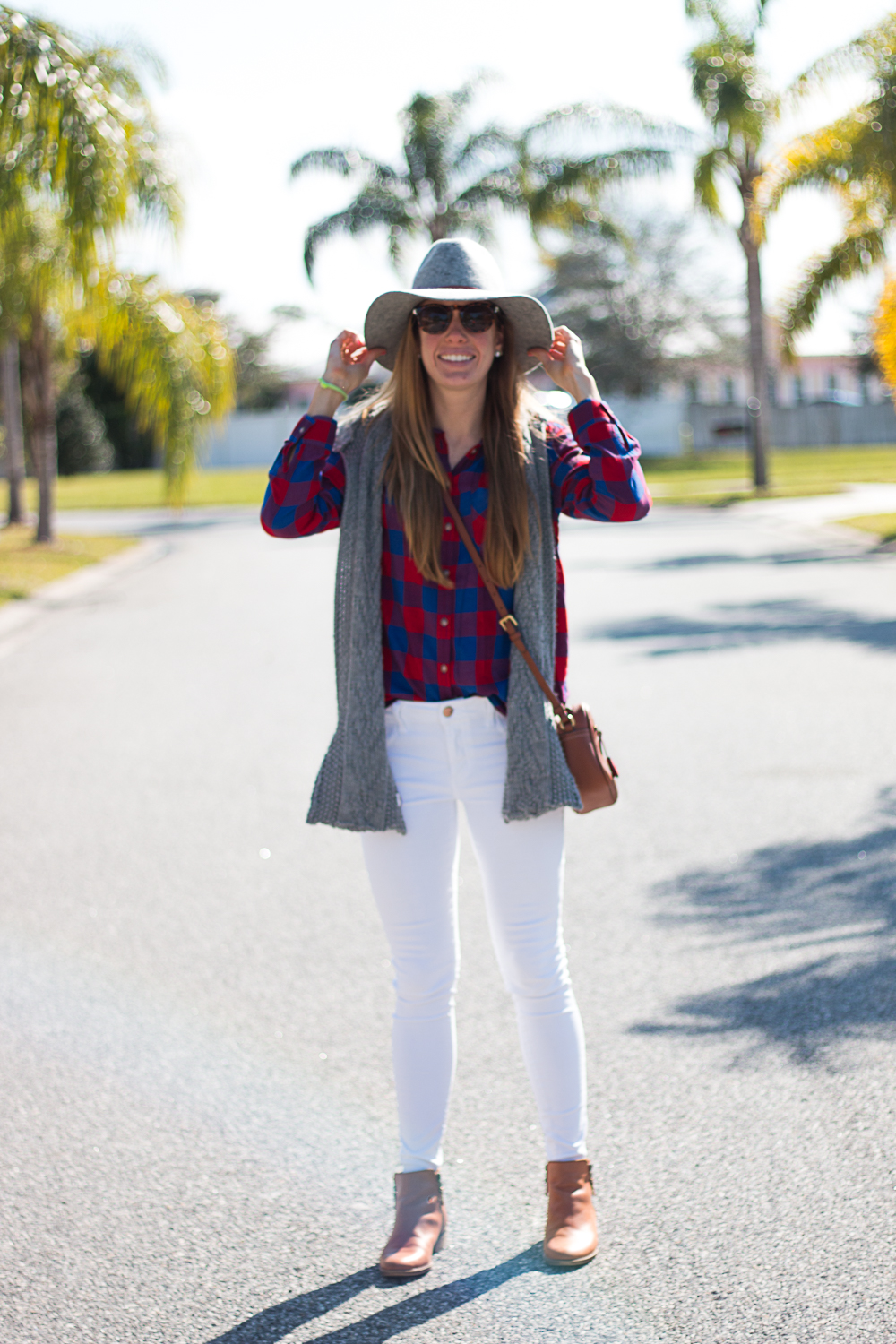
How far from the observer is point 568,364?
9.22ft

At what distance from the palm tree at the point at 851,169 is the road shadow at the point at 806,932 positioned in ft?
42.1

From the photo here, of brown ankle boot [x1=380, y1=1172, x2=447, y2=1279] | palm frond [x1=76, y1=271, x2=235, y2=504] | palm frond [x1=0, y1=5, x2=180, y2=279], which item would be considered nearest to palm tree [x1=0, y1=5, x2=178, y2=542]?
palm frond [x1=0, y1=5, x2=180, y2=279]

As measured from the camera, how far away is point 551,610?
278 centimetres

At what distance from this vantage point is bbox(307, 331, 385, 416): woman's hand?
109 inches

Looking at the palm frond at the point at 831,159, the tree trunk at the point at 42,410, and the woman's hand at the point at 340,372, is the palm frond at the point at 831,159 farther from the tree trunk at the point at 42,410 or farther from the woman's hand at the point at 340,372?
the woman's hand at the point at 340,372

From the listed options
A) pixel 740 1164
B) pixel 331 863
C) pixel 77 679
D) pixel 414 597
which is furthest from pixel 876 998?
pixel 77 679

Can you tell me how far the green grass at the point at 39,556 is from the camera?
50.6ft

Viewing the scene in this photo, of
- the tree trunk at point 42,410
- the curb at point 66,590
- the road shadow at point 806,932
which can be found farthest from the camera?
the tree trunk at point 42,410

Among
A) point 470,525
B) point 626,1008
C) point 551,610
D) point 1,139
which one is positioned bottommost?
point 626,1008

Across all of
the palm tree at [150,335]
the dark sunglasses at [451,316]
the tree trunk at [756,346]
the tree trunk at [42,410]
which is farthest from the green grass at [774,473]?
the dark sunglasses at [451,316]

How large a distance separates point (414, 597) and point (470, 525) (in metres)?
0.17

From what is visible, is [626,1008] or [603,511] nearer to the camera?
[603,511]

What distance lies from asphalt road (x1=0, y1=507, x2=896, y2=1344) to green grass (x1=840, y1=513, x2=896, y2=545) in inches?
366

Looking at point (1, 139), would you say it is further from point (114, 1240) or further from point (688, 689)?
point (114, 1240)
